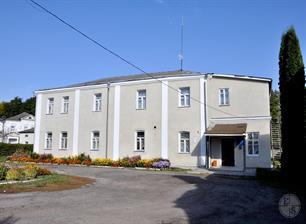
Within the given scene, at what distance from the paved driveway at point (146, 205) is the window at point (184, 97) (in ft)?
38.4

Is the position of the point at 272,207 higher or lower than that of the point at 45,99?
lower

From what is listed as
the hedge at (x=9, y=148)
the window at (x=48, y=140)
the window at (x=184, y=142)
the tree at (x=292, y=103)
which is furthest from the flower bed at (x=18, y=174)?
the hedge at (x=9, y=148)

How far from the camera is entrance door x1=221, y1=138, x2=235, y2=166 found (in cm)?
2320

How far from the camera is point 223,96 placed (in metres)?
23.8

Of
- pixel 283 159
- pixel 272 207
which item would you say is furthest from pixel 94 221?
pixel 283 159

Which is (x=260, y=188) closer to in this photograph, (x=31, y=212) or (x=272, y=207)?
(x=272, y=207)

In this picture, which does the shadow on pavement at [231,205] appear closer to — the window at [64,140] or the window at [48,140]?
the window at [64,140]

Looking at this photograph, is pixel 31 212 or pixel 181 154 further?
pixel 181 154

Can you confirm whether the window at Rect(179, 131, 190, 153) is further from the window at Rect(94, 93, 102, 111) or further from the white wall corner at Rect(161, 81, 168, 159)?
the window at Rect(94, 93, 102, 111)

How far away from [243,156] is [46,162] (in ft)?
58.1

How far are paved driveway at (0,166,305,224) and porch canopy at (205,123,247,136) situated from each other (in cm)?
757

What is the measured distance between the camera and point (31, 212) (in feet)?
26.5

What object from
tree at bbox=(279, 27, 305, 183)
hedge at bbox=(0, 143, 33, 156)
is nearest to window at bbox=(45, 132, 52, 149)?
hedge at bbox=(0, 143, 33, 156)

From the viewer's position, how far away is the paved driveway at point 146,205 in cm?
770
